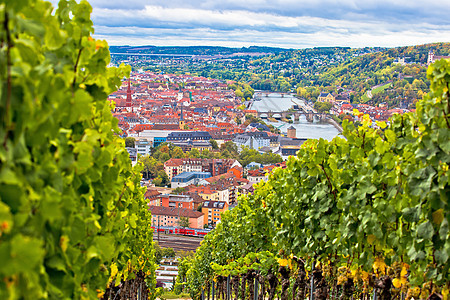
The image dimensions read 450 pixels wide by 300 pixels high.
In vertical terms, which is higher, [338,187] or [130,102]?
[338,187]

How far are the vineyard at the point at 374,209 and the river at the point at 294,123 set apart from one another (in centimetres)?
7077

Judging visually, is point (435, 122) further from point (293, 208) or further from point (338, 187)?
point (293, 208)

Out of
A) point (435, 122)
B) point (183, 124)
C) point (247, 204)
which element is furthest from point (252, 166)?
point (435, 122)

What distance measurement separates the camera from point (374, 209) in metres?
3.54

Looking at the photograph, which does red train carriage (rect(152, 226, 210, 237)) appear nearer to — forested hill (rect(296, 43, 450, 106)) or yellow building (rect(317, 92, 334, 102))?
forested hill (rect(296, 43, 450, 106))

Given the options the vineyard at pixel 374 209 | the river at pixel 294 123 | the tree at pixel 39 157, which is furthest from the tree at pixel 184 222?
the tree at pixel 39 157

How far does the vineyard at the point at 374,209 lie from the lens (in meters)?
2.70

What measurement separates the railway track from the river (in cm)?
3295

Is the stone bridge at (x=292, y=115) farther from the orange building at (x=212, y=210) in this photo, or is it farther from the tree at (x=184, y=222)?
the tree at (x=184, y=222)

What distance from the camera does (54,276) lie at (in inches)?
66.4

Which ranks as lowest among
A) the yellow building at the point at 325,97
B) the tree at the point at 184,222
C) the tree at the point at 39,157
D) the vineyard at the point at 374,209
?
the tree at the point at 184,222

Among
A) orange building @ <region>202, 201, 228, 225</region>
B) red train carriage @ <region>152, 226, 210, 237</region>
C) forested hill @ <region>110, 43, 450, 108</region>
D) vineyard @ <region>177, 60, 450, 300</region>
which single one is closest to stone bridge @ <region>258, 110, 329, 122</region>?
forested hill @ <region>110, 43, 450, 108</region>

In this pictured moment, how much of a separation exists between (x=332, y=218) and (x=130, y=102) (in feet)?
373

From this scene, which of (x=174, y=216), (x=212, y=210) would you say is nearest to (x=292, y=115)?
(x=212, y=210)
